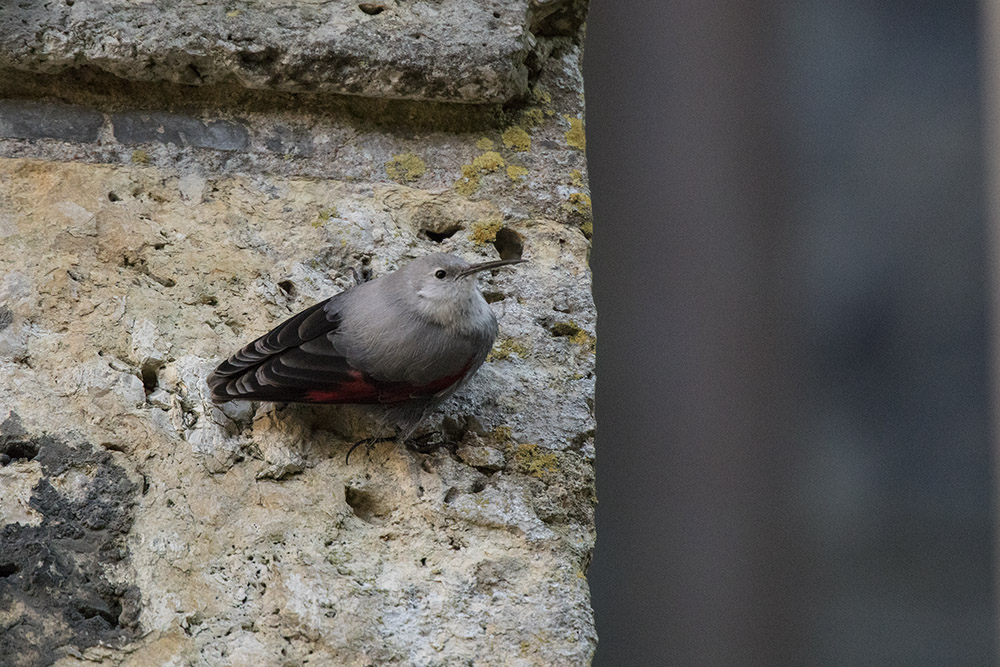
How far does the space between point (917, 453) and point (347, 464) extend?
14.7 ft

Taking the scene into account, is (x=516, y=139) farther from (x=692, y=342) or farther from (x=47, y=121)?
(x=692, y=342)

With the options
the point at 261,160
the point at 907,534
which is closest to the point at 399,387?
the point at 261,160

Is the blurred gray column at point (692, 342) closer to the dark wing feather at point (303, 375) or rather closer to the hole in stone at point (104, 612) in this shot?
the dark wing feather at point (303, 375)

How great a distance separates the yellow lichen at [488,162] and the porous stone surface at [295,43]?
12 cm

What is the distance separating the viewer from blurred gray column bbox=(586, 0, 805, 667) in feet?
19.3

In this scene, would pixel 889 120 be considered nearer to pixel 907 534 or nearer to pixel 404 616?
pixel 907 534

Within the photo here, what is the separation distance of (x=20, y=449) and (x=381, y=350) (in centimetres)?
68

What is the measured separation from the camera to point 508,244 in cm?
258

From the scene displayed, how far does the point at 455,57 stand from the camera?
254cm

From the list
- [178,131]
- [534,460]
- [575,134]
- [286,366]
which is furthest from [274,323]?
[575,134]

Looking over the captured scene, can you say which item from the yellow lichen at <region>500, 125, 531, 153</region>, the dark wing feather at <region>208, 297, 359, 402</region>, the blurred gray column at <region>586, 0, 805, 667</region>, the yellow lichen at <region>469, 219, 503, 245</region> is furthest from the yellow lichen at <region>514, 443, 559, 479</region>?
the blurred gray column at <region>586, 0, 805, 667</region>

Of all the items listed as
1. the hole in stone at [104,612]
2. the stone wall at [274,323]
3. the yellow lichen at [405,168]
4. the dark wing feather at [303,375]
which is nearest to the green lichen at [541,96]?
the stone wall at [274,323]

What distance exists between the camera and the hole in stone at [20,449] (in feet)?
7.14

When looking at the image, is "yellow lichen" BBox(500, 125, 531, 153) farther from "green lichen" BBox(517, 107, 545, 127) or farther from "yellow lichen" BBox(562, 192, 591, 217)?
"yellow lichen" BBox(562, 192, 591, 217)
